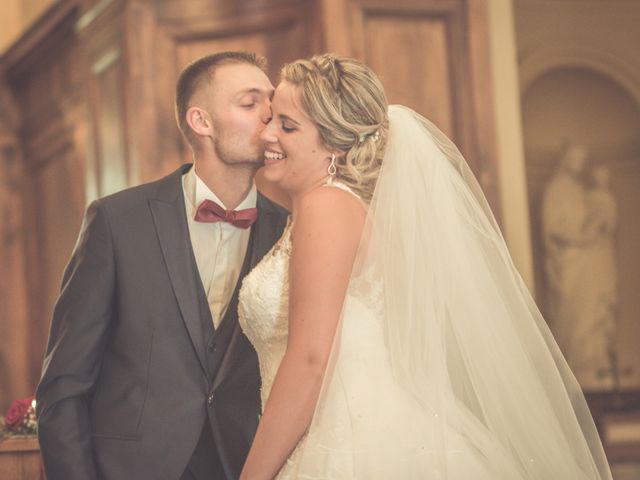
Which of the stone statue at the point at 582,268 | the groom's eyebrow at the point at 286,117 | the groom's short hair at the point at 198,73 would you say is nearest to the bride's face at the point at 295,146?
the groom's eyebrow at the point at 286,117

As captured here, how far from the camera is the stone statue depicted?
8.34 m

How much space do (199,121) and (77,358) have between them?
3.36 feet

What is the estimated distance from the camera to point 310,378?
270cm

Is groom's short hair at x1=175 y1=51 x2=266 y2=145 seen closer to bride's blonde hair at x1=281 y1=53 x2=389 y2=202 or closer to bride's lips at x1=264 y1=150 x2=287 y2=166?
bride's lips at x1=264 y1=150 x2=287 y2=166

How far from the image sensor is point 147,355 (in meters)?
3.22

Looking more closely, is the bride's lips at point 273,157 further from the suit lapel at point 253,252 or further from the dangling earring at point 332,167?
the suit lapel at point 253,252

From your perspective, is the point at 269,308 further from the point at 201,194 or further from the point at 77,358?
the point at 201,194

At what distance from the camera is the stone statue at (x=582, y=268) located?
8.34 metres

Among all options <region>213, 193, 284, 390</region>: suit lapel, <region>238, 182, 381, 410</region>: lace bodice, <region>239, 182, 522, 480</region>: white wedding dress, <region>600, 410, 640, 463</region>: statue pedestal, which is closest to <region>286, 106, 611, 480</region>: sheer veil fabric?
Result: <region>239, 182, 522, 480</region>: white wedding dress

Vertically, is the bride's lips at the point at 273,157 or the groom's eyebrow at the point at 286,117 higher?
the groom's eyebrow at the point at 286,117

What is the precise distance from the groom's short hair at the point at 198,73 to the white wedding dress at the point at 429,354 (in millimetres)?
872

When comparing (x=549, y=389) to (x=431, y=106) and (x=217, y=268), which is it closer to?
(x=217, y=268)

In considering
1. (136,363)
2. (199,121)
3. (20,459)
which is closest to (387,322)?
(136,363)

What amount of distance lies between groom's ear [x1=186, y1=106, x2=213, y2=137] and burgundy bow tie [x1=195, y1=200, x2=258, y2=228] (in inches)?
12.5
